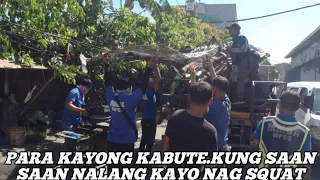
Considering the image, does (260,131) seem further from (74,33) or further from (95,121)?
(74,33)

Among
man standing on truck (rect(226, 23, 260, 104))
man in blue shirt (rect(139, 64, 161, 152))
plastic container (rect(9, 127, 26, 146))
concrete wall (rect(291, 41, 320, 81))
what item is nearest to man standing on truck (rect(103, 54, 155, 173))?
man in blue shirt (rect(139, 64, 161, 152))

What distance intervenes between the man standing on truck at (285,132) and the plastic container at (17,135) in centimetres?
652

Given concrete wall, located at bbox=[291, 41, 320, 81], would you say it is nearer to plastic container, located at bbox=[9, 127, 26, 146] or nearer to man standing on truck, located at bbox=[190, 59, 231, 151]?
plastic container, located at bbox=[9, 127, 26, 146]

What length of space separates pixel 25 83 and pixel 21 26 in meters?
2.50

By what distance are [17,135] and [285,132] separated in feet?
22.4

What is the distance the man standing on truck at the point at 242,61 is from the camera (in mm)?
7336

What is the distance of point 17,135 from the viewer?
8164 mm

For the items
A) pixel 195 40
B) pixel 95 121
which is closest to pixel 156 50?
pixel 95 121

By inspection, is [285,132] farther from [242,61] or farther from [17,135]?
[17,135]

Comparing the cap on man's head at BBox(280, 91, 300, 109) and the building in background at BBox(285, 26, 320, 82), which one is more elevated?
the building in background at BBox(285, 26, 320, 82)

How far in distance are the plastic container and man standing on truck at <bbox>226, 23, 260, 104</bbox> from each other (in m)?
5.14

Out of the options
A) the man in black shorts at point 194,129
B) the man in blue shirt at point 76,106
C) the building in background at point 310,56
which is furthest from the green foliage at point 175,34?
the building in background at point 310,56

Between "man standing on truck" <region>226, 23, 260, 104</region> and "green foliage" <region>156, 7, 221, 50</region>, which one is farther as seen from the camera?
"green foliage" <region>156, 7, 221, 50</region>

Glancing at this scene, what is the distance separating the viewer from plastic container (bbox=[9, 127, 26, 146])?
8148mm
